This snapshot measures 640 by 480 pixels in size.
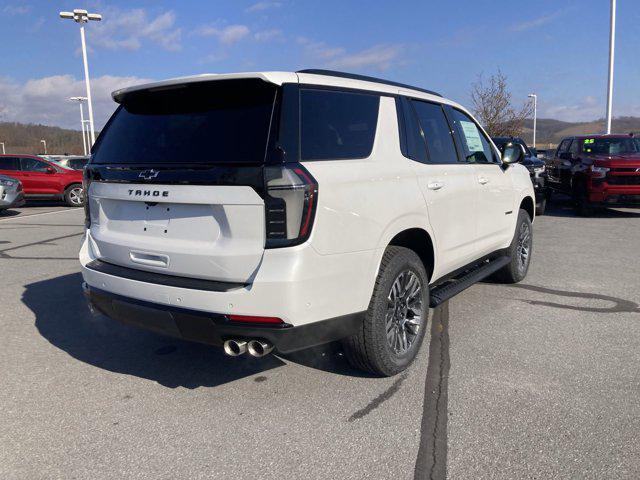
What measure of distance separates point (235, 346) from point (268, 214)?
30.0 inches

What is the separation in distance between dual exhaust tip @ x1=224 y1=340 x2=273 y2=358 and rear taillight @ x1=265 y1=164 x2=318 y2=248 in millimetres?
548

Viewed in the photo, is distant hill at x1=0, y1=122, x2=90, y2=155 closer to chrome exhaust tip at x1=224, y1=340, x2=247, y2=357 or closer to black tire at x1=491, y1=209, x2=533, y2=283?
black tire at x1=491, y1=209, x2=533, y2=283

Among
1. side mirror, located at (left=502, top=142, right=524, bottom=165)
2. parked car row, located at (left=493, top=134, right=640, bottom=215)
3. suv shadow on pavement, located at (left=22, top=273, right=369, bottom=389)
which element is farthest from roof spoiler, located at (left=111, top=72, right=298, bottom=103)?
parked car row, located at (left=493, top=134, right=640, bottom=215)

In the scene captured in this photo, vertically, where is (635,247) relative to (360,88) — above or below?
below

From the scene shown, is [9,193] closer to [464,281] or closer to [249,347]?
[464,281]

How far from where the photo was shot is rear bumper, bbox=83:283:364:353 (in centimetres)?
280

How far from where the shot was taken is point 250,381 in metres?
3.58

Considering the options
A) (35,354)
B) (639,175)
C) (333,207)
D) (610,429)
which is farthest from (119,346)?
(639,175)

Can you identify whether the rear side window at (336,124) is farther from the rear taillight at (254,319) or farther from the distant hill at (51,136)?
the distant hill at (51,136)

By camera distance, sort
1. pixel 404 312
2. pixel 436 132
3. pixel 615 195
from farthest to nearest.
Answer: pixel 615 195 → pixel 436 132 → pixel 404 312

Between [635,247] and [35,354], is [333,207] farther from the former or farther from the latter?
[635,247]

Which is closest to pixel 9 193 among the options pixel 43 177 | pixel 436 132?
pixel 43 177

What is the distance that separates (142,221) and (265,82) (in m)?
1.12

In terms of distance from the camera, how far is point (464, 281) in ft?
14.6
